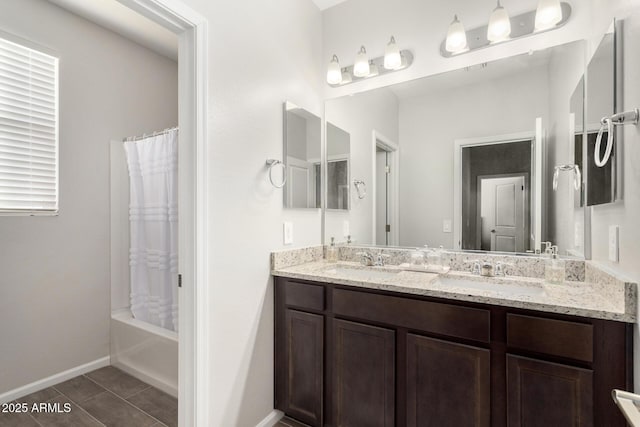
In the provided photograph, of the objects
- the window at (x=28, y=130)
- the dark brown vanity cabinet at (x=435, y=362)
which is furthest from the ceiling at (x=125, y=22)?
the dark brown vanity cabinet at (x=435, y=362)

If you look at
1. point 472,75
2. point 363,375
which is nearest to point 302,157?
point 472,75

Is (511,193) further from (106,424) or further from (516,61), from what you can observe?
(106,424)

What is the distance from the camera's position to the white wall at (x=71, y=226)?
7.01 feet

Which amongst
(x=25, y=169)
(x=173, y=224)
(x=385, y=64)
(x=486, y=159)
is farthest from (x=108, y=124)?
(x=486, y=159)

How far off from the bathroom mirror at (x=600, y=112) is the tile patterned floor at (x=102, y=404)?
2.55m

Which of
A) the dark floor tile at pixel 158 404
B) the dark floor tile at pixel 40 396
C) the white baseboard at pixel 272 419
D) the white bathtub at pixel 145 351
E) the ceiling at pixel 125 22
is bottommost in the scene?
the dark floor tile at pixel 158 404

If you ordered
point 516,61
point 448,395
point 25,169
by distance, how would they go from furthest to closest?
point 25,169 < point 516,61 < point 448,395

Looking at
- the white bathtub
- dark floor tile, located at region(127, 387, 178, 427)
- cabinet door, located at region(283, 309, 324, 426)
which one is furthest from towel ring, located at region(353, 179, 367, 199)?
dark floor tile, located at region(127, 387, 178, 427)

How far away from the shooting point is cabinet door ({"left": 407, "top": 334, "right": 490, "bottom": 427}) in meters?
1.29

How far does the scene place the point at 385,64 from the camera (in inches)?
80.5

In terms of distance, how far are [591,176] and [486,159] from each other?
0.50m

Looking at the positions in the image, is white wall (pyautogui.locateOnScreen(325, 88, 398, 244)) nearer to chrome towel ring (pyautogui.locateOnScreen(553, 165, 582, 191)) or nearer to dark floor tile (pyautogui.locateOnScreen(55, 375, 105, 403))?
chrome towel ring (pyautogui.locateOnScreen(553, 165, 582, 191))

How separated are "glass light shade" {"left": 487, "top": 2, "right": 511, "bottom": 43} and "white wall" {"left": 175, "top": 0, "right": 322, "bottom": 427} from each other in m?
1.18

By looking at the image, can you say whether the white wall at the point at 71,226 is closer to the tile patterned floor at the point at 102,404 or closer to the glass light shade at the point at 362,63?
the tile patterned floor at the point at 102,404
